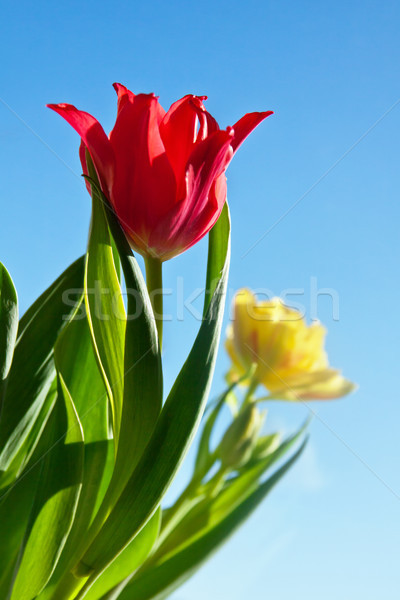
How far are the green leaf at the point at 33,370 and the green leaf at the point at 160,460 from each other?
107 mm

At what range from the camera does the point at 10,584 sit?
0.39 metres

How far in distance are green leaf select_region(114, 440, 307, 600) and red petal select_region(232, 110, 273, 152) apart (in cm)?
28

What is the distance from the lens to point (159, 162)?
0.36 meters

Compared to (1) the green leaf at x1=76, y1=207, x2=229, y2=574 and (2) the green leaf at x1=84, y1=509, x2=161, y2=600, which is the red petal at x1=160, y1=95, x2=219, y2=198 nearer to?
(1) the green leaf at x1=76, y1=207, x2=229, y2=574

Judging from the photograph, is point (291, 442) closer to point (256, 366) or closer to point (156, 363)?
point (256, 366)

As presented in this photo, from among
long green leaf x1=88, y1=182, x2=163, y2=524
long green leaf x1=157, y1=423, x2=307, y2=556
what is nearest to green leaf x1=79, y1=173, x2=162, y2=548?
long green leaf x1=88, y1=182, x2=163, y2=524

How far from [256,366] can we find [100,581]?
248mm

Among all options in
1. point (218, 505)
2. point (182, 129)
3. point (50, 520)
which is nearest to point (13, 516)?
point (50, 520)

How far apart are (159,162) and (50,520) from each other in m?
0.23

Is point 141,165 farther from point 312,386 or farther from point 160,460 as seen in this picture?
point 312,386

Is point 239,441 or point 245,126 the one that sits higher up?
point 245,126

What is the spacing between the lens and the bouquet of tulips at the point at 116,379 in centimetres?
35

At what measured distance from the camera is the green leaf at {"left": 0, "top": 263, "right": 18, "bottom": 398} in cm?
38

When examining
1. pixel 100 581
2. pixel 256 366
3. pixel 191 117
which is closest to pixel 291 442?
pixel 256 366
